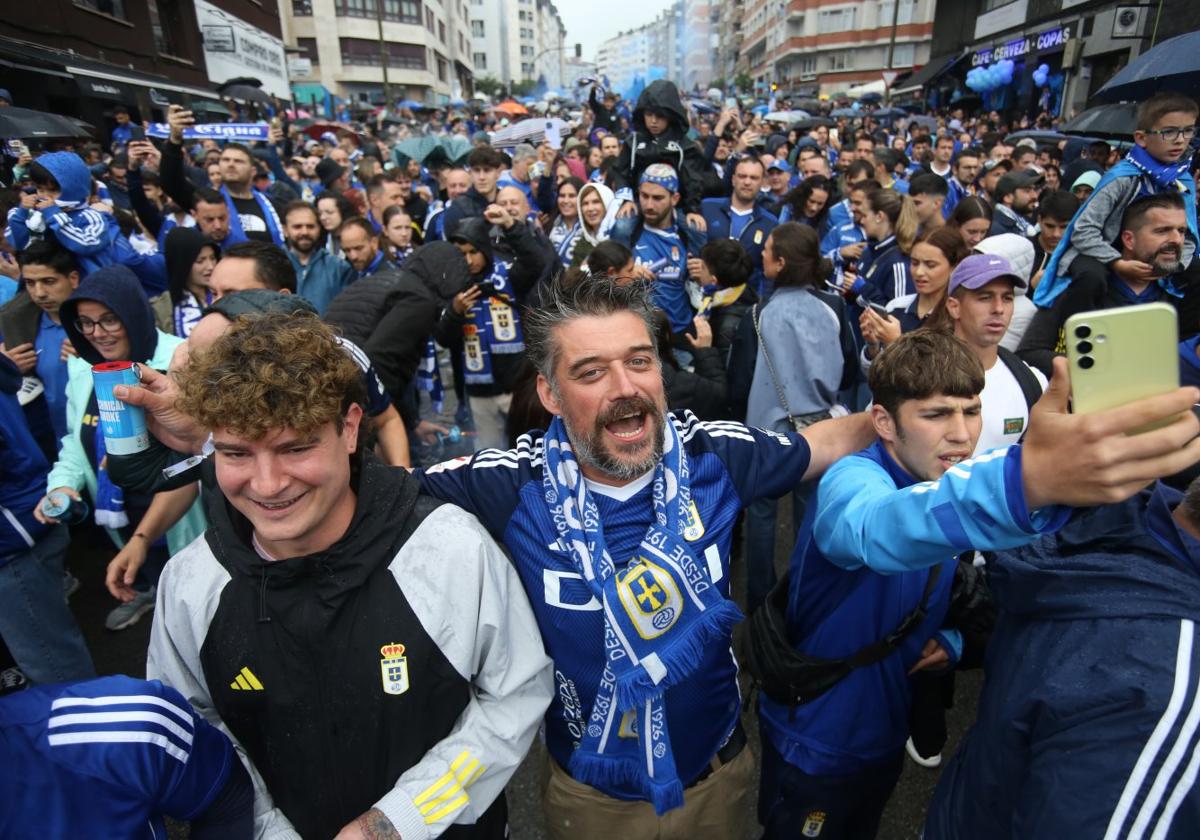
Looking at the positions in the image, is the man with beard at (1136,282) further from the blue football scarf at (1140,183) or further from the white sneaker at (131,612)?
the white sneaker at (131,612)

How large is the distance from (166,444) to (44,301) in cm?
241

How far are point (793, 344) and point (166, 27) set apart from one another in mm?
29126

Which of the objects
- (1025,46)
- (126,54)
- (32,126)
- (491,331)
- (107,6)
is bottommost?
(491,331)

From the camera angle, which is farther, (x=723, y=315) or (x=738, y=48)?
(x=738, y=48)

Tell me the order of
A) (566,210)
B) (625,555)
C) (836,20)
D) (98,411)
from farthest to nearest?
(836,20), (566,210), (98,411), (625,555)

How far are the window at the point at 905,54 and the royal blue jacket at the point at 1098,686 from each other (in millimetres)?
66442

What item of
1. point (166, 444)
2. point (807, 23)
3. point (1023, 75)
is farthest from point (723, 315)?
point (807, 23)

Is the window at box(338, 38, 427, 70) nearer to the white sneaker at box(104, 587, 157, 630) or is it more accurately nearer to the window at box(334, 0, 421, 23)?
the window at box(334, 0, 421, 23)

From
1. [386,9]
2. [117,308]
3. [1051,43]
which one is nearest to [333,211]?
[117,308]

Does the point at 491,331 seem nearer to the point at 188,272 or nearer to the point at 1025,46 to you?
the point at 188,272

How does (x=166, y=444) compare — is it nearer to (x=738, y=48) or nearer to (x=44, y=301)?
(x=44, y=301)

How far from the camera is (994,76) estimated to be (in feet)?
88.0

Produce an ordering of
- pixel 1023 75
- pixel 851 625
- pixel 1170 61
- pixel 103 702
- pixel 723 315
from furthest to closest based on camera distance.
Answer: pixel 1023 75 < pixel 1170 61 < pixel 723 315 < pixel 851 625 < pixel 103 702

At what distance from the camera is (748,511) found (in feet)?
12.5
